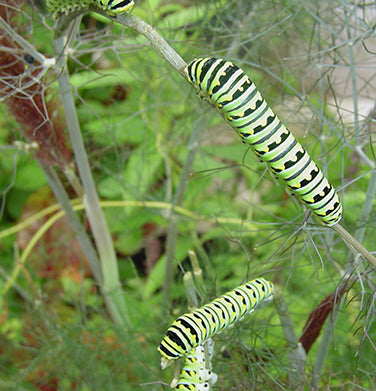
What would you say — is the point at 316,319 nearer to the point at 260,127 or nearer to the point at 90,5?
the point at 260,127

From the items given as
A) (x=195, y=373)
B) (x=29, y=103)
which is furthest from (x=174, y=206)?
(x=195, y=373)

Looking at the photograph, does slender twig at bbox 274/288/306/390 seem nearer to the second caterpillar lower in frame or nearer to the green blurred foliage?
the green blurred foliage

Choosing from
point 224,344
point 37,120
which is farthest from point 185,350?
point 37,120

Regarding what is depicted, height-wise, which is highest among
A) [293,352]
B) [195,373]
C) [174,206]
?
[174,206]

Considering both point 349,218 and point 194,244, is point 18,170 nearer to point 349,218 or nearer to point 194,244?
point 194,244

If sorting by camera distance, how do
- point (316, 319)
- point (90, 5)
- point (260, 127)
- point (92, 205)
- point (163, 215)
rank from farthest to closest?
point (163, 215) → point (92, 205) → point (316, 319) → point (90, 5) → point (260, 127)

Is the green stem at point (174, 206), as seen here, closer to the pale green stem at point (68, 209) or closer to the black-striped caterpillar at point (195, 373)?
the pale green stem at point (68, 209)

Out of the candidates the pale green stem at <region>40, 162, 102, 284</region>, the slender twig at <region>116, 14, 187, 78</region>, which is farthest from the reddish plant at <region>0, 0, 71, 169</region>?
the slender twig at <region>116, 14, 187, 78</region>
